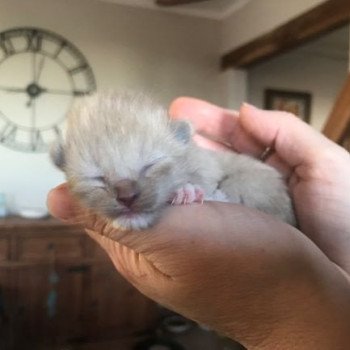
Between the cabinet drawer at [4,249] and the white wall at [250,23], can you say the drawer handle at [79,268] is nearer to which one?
the cabinet drawer at [4,249]

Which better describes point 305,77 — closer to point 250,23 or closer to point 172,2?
point 250,23

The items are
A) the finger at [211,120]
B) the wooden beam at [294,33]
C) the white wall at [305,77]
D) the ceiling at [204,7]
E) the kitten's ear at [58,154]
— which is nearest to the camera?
the kitten's ear at [58,154]

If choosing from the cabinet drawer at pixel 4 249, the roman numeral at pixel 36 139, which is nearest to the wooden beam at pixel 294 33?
the roman numeral at pixel 36 139

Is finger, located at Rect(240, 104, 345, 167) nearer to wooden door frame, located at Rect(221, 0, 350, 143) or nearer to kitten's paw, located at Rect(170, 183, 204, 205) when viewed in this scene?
kitten's paw, located at Rect(170, 183, 204, 205)

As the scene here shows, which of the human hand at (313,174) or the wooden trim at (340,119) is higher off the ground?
the wooden trim at (340,119)

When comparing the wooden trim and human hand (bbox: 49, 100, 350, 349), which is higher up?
the wooden trim

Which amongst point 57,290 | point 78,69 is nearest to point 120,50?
point 78,69

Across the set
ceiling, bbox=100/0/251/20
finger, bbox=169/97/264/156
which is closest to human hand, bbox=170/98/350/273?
finger, bbox=169/97/264/156
